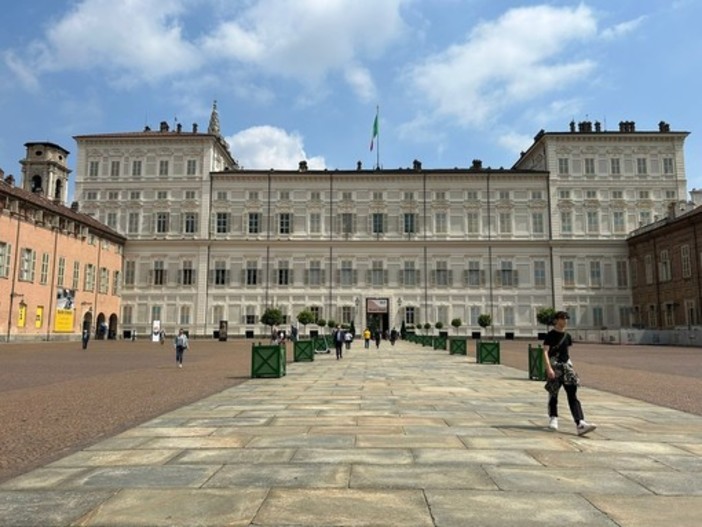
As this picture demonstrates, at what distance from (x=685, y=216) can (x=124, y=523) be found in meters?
50.5

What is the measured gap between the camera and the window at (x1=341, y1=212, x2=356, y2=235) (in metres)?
57.7

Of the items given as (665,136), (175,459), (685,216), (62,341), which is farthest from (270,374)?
(665,136)

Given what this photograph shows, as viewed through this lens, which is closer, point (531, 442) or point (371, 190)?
point (531, 442)

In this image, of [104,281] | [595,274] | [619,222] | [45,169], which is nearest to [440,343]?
[595,274]

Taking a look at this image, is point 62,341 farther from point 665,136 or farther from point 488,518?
point 665,136

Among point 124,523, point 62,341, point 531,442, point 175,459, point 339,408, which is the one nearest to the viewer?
point 124,523

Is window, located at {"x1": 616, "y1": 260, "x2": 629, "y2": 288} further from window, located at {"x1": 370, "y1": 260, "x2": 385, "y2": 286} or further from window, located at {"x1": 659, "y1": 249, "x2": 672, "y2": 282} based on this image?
window, located at {"x1": 370, "y1": 260, "x2": 385, "y2": 286}

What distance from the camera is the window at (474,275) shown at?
5678cm

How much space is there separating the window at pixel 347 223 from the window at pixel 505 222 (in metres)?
14.5

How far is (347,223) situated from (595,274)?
24.5 metres

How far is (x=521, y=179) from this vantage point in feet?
189

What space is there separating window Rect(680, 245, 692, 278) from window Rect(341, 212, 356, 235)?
2864 cm

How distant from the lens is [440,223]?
190 ft

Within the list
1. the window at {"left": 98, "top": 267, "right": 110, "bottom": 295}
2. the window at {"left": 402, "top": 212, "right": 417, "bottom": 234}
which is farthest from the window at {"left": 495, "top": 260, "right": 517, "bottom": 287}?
the window at {"left": 98, "top": 267, "right": 110, "bottom": 295}
